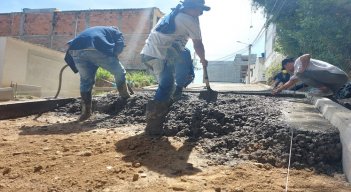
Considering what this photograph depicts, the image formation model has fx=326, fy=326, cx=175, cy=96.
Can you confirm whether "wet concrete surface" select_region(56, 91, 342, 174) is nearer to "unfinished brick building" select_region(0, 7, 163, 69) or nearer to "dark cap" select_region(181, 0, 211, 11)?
"dark cap" select_region(181, 0, 211, 11)

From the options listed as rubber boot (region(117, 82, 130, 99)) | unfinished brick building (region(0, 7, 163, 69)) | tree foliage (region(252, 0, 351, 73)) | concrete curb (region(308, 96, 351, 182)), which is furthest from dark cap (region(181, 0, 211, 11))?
unfinished brick building (region(0, 7, 163, 69))

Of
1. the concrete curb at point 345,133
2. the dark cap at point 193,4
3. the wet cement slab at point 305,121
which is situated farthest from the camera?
the dark cap at point 193,4

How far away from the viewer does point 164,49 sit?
11.1 ft

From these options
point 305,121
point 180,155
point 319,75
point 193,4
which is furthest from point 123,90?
point 319,75

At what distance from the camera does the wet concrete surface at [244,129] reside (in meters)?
2.41

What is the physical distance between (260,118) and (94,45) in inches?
87.6

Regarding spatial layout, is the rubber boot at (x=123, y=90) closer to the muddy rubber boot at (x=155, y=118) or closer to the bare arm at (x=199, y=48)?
the muddy rubber boot at (x=155, y=118)

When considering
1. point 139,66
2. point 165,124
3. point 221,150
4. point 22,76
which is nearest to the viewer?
point 221,150

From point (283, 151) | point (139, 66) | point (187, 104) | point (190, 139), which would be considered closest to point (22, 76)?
point (139, 66)

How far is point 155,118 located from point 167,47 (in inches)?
29.5

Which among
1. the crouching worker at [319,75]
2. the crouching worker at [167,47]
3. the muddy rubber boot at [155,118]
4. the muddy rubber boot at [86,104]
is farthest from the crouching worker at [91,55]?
Answer: the crouching worker at [319,75]

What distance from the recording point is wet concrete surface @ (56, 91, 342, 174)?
241cm

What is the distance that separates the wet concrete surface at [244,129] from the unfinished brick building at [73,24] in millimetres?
18608

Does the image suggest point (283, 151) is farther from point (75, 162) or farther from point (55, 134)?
point (55, 134)
